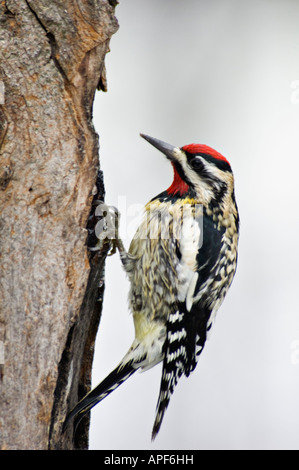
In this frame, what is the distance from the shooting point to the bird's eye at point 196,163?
328 cm

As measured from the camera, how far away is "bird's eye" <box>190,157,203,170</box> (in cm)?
328

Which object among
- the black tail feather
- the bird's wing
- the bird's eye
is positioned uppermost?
the bird's eye

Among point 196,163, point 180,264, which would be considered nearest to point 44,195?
point 180,264

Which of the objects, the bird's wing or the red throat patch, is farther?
the red throat patch

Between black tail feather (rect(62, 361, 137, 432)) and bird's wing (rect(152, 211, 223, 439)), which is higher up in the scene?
bird's wing (rect(152, 211, 223, 439))

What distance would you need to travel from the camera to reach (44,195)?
2.51 m

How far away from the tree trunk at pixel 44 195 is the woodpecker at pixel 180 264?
2.05ft

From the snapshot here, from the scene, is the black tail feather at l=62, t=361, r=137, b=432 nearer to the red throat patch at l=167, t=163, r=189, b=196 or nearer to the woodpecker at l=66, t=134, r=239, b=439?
the woodpecker at l=66, t=134, r=239, b=439

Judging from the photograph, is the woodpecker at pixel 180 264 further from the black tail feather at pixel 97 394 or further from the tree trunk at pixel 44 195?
the tree trunk at pixel 44 195

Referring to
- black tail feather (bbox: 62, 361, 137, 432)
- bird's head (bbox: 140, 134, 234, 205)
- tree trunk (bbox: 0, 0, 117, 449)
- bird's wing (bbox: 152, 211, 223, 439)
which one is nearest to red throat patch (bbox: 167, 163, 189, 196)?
bird's head (bbox: 140, 134, 234, 205)

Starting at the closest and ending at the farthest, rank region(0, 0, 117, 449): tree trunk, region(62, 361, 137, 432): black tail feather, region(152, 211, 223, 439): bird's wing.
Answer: region(0, 0, 117, 449): tree trunk, region(62, 361, 137, 432): black tail feather, region(152, 211, 223, 439): bird's wing

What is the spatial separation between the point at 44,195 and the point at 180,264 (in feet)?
2.98

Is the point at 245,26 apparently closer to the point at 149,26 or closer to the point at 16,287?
the point at 149,26

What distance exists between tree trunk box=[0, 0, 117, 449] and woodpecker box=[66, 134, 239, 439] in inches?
24.5
